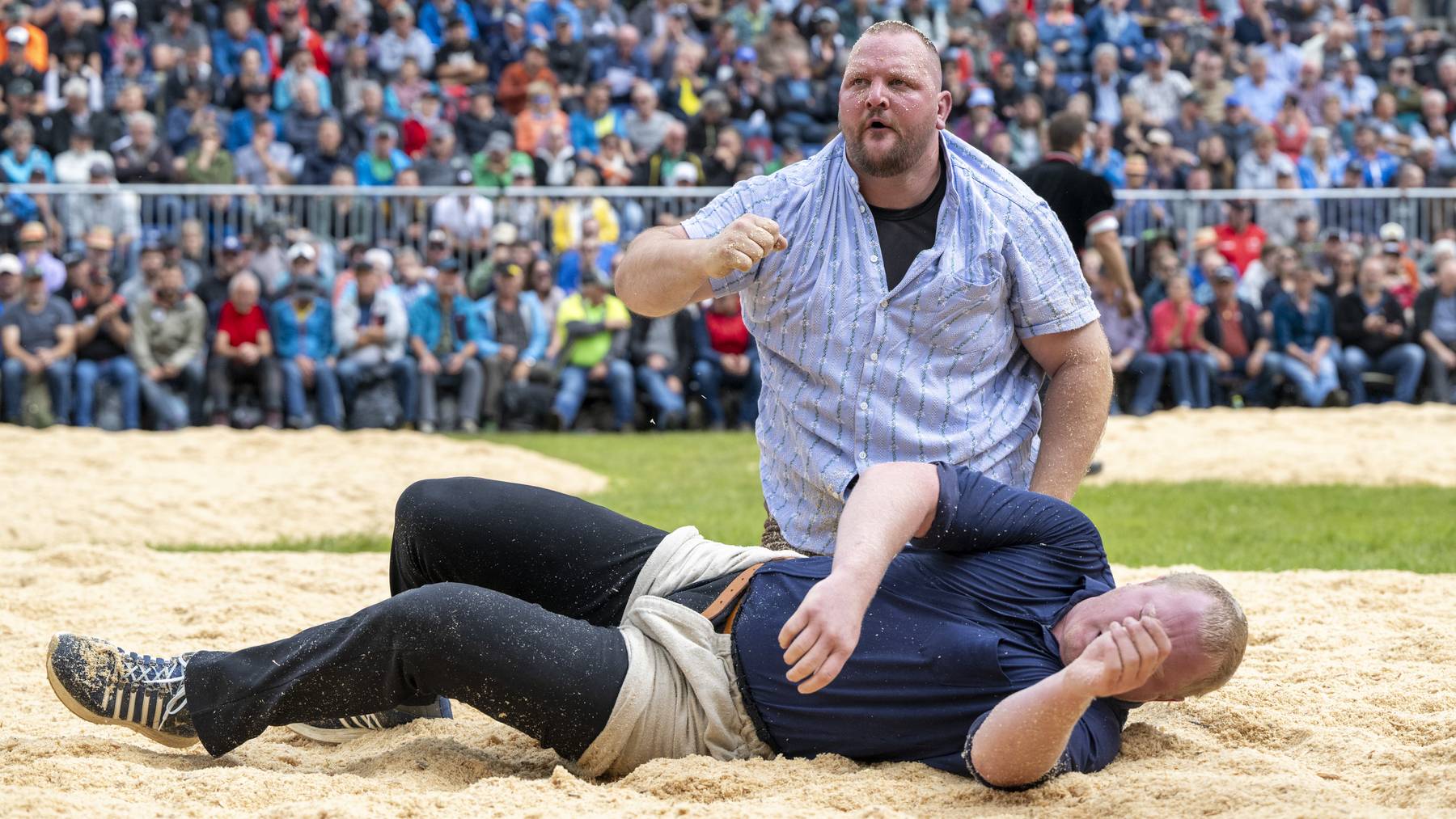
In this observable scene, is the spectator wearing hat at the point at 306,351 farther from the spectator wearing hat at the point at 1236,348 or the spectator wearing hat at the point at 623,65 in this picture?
the spectator wearing hat at the point at 1236,348

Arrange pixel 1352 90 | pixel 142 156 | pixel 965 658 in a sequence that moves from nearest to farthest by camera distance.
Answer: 1. pixel 965 658
2. pixel 142 156
3. pixel 1352 90

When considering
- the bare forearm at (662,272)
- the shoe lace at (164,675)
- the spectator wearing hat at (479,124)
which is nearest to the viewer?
the shoe lace at (164,675)

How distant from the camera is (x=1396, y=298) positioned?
1465 cm

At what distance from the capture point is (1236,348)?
14.5m

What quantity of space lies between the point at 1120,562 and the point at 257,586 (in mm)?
3847

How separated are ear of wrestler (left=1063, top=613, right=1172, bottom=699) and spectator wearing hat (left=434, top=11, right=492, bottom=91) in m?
14.4

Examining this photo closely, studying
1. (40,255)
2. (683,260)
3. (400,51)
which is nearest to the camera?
(683,260)

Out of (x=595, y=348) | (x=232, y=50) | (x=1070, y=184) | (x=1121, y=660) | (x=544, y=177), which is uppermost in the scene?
(x=232, y=50)

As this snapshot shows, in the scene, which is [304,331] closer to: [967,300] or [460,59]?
[460,59]

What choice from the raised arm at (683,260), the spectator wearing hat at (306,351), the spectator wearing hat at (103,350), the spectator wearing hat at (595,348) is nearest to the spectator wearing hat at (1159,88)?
the spectator wearing hat at (595,348)

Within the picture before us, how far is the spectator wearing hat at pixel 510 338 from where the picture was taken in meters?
13.7

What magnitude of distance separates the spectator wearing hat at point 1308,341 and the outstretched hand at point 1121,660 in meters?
11.8

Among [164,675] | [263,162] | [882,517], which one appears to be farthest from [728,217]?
[263,162]

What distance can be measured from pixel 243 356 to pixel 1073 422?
10.2m
